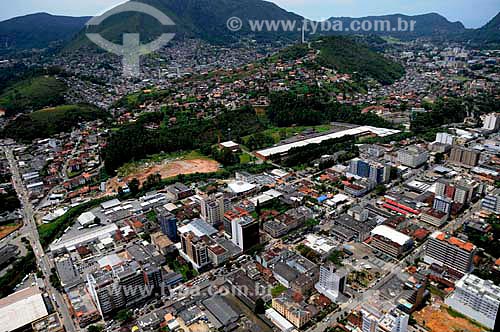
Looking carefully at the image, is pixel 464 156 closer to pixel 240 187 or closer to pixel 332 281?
pixel 240 187

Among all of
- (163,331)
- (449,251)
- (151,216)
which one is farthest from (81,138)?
(449,251)

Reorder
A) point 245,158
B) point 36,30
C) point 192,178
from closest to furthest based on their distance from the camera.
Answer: point 192,178
point 245,158
point 36,30

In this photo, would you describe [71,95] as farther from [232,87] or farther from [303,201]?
[303,201]

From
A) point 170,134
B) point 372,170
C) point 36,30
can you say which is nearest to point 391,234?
point 372,170

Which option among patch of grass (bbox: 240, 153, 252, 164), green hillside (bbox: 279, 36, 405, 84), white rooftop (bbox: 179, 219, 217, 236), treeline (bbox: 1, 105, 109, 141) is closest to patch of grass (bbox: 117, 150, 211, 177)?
patch of grass (bbox: 240, 153, 252, 164)

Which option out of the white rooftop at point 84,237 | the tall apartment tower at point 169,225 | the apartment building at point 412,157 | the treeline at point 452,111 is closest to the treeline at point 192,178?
the white rooftop at point 84,237

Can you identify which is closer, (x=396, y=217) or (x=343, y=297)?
(x=343, y=297)
